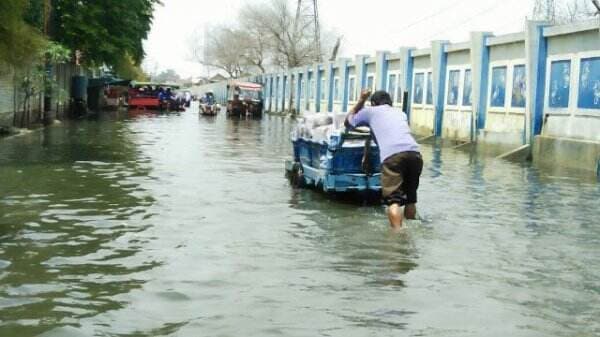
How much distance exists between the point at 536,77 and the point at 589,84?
2.55 m

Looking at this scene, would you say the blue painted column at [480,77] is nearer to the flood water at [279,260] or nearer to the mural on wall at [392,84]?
the mural on wall at [392,84]

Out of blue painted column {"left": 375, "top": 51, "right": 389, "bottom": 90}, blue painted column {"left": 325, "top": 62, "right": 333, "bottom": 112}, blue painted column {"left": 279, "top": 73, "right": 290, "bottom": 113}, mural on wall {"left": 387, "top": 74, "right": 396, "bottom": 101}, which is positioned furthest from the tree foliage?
blue painted column {"left": 279, "top": 73, "right": 290, "bottom": 113}

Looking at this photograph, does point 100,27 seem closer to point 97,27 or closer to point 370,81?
point 97,27

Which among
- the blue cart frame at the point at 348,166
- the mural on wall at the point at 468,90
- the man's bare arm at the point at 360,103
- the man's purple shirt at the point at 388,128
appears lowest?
the blue cart frame at the point at 348,166

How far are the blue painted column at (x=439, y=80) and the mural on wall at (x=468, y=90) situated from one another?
214 cm

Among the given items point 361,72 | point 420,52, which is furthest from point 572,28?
point 361,72

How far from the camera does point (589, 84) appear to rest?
20.0 meters

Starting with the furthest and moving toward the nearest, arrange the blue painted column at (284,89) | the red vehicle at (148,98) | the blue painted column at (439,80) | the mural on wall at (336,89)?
the blue painted column at (284,89) < the red vehicle at (148,98) < the mural on wall at (336,89) < the blue painted column at (439,80)

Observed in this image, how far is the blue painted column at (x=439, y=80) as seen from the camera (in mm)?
31023

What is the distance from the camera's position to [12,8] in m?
17.7

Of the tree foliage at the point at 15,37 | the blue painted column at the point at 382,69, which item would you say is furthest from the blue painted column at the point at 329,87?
the tree foliage at the point at 15,37

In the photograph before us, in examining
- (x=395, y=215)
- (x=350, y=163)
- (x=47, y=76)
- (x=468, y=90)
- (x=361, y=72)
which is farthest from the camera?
(x=361, y=72)

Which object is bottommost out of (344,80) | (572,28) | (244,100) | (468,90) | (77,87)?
(244,100)

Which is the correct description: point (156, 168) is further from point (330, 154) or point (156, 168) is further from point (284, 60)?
point (284, 60)
